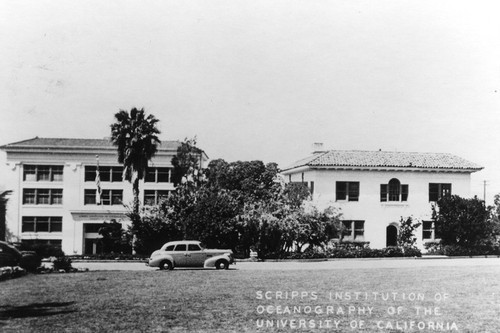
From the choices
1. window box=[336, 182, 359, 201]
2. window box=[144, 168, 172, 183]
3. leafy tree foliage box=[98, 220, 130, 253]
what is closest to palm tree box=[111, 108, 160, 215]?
leafy tree foliage box=[98, 220, 130, 253]

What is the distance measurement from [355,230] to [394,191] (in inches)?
124

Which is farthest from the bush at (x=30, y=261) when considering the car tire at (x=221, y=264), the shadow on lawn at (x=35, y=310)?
the shadow on lawn at (x=35, y=310)

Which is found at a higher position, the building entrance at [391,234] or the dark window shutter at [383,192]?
the dark window shutter at [383,192]

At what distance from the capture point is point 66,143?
2073 centimetres

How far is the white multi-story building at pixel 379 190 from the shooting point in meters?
32.2

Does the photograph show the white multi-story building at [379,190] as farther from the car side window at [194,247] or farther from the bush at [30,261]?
the bush at [30,261]

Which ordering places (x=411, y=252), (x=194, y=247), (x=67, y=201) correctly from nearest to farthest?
(x=194, y=247)
(x=67, y=201)
(x=411, y=252)

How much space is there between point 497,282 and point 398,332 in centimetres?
686

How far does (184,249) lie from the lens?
19.5m

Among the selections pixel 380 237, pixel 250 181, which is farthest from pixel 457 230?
pixel 250 181

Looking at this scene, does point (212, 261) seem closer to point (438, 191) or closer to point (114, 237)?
point (114, 237)

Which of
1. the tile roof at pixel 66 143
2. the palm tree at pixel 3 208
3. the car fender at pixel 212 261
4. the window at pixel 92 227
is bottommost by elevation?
the car fender at pixel 212 261

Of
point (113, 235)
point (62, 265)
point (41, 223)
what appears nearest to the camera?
point (62, 265)

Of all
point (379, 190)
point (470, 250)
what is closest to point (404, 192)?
point (379, 190)
